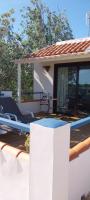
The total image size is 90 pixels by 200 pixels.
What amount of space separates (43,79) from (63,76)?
4.33 feet

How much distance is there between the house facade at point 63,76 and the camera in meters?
12.0

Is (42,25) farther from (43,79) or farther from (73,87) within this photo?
(73,87)

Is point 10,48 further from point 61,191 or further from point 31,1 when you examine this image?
point 61,191

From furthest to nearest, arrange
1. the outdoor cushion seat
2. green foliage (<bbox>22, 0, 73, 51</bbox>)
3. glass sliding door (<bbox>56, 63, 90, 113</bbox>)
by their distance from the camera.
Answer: green foliage (<bbox>22, 0, 73, 51</bbox>) → glass sliding door (<bbox>56, 63, 90, 113</bbox>) → the outdoor cushion seat

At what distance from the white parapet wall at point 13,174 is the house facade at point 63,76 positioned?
752 cm

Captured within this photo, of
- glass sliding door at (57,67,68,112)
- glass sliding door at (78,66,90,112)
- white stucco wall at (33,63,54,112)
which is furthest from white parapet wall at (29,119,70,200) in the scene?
white stucco wall at (33,63,54,112)

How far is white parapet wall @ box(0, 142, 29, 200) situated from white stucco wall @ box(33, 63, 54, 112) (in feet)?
31.9

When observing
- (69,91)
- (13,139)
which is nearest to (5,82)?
(69,91)

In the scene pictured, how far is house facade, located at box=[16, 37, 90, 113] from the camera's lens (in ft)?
39.5

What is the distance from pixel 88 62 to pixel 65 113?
299 centimetres

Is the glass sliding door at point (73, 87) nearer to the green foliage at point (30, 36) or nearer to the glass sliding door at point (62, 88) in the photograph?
the glass sliding door at point (62, 88)

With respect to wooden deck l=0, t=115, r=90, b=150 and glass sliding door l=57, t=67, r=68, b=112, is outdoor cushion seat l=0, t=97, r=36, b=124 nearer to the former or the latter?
wooden deck l=0, t=115, r=90, b=150

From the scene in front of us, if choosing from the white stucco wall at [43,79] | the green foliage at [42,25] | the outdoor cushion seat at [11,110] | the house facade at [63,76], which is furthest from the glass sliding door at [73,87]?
the green foliage at [42,25]

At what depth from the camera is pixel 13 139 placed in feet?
26.4
